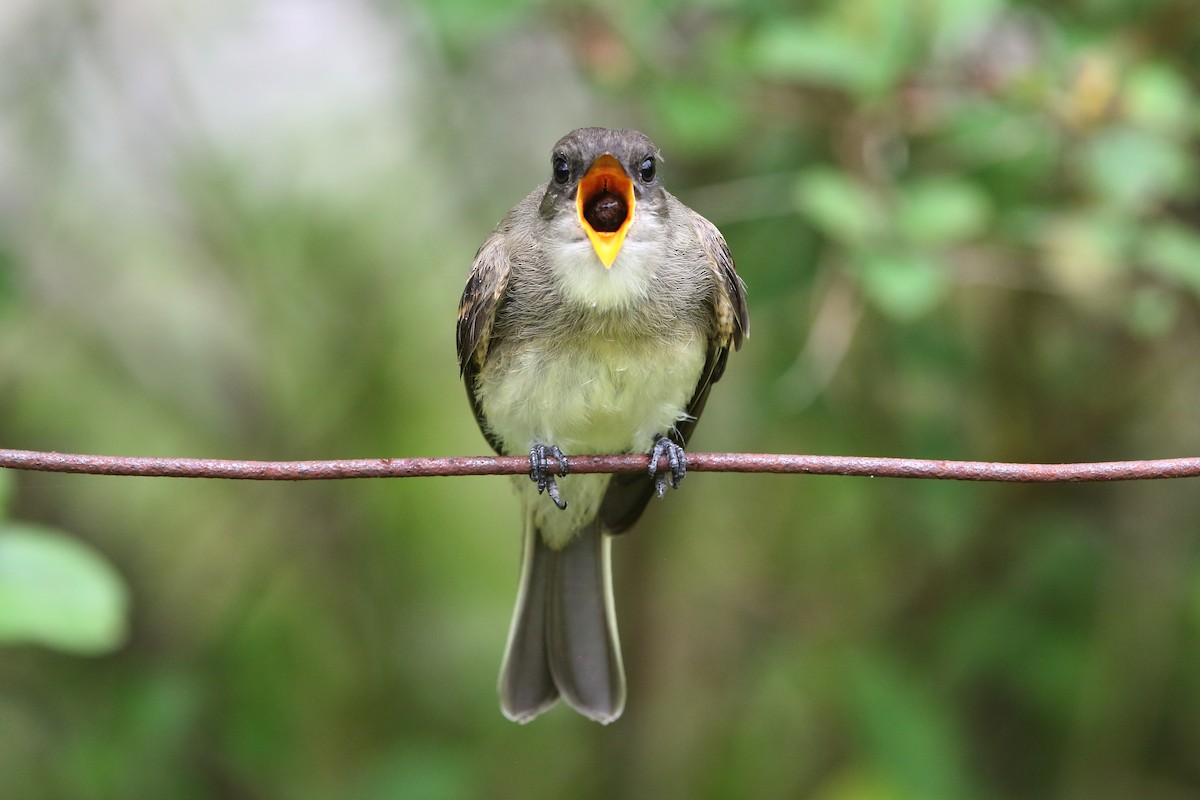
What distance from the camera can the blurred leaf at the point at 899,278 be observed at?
10.1ft

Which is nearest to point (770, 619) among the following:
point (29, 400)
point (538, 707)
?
point (538, 707)

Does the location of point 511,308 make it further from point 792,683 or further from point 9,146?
point 9,146

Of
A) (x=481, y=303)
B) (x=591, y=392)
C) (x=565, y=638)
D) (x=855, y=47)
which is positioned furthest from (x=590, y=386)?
(x=855, y=47)

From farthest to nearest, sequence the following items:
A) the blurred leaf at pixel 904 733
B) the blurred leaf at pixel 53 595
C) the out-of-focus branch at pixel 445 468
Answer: the blurred leaf at pixel 904 733 < the blurred leaf at pixel 53 595 < the out-of-focus branch at pixel 445 468

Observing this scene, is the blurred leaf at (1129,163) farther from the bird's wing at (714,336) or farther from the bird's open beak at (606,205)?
the bird's open beak at (606,205)

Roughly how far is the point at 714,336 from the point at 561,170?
504 mm

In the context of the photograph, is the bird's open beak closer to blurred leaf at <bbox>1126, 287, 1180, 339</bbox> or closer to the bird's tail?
the bird's tail

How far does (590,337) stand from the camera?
116 inches

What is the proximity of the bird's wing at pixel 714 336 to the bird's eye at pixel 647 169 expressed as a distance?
7.1 inches

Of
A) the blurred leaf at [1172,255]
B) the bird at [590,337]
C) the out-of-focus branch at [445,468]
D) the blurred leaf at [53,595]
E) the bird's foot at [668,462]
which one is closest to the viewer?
the out-of-focus branch at [445,468]

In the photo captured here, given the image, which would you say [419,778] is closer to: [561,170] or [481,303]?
[481,303]

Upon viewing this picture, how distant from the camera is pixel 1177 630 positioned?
4.33m

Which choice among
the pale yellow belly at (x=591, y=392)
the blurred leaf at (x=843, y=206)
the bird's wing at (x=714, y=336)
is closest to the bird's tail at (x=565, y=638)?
the bird's wing at (x=714, y=336)

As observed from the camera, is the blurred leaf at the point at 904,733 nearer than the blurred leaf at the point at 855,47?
No
